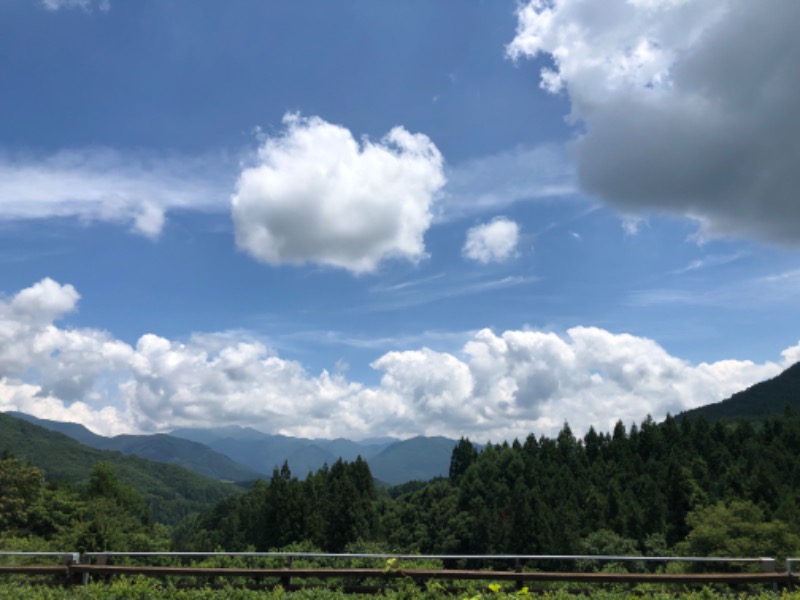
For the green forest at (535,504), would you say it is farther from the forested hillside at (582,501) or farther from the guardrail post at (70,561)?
the guardrail post at (70,561)

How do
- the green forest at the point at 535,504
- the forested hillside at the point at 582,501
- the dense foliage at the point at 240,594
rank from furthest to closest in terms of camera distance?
the forested hillside at the point at 582,501, the green forest at the point at 535,504, the dense foliage at the point at 240,594

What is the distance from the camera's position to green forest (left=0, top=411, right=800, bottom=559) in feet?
194

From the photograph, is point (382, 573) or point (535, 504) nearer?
point (382, 573)

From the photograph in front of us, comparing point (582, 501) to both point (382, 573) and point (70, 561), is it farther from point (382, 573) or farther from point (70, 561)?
point (70, 561)

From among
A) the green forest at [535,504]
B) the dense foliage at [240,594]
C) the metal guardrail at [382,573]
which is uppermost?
the metal guardrail at [382,573]

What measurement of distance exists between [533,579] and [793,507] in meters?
71.7

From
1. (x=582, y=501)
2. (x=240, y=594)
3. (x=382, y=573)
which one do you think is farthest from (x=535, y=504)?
(x=240, y=594)

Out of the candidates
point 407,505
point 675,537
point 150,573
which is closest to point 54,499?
point 407,505

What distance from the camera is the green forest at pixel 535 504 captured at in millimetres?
59000

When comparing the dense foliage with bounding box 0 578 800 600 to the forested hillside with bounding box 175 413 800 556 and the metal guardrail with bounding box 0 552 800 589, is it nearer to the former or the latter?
the metal guardrail with bounding box 0 552 800 589

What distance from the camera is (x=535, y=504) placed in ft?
270

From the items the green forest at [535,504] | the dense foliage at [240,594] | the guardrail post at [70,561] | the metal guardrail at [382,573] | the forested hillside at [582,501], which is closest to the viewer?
the dense foliage at [240,594]

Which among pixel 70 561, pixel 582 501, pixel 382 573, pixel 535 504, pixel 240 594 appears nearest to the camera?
pixel 240 594

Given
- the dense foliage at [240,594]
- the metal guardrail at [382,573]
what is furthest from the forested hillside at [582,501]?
the dense foliage at [240,594]
